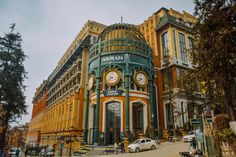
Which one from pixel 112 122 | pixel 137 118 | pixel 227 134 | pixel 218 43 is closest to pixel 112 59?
pixel 112 122

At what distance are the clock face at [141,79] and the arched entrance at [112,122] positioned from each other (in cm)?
557

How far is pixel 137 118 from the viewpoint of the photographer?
→ 34.6m

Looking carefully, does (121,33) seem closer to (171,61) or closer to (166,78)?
(171,61)

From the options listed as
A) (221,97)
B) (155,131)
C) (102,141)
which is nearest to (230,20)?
(221,97)

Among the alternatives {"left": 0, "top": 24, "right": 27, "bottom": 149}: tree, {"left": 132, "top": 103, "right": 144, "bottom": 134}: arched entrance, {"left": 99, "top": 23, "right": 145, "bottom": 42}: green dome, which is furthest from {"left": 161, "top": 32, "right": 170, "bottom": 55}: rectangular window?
{"left": 0, "top": 24, "right": 27, "bottom": 149}: tree

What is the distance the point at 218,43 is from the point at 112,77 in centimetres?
2320

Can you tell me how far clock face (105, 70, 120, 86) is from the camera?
3403cm

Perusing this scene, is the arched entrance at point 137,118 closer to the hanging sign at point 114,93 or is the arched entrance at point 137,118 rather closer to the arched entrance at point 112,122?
the arched entrance at point 112,122

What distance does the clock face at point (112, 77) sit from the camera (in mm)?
34031

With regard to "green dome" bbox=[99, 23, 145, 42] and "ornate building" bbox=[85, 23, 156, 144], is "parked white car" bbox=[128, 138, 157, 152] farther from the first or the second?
"green dome" bbox=[99, 23, 145, 42]

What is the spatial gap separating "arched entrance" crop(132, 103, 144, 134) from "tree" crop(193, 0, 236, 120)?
2049 centimetres

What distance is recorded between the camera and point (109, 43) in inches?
1436

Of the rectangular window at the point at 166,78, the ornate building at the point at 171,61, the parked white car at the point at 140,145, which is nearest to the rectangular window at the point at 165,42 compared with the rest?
the ornate building at the point at 171,61

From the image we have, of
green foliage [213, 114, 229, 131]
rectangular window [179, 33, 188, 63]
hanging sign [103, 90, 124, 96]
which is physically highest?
rectangular window [179, 33, 188, 63]
